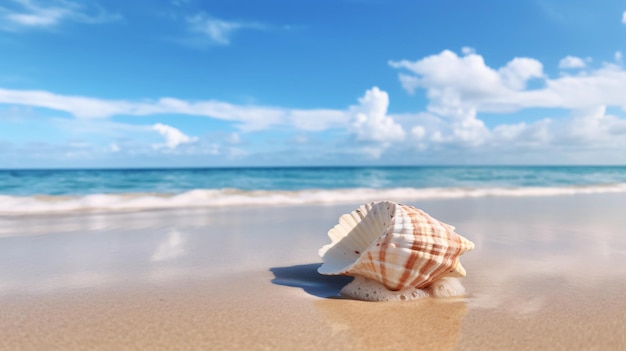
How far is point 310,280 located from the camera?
128 inches

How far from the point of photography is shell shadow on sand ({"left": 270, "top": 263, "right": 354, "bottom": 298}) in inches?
117

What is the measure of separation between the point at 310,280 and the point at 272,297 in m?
0.54

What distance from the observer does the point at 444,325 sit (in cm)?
229

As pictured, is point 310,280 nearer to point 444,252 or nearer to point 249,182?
point 444,252

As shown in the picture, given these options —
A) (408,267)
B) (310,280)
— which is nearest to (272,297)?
(310,280)

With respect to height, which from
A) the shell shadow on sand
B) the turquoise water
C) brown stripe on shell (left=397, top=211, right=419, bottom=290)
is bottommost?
the turquoise water

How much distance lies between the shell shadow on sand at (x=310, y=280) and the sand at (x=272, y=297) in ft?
0.05

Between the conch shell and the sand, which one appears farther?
the conch shell

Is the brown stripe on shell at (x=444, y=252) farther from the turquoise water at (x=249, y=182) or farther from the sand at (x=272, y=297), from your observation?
the turquoise water at (x=249, y=182)

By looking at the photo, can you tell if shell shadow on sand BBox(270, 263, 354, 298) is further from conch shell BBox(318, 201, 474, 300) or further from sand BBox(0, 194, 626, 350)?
conch shell BBox(318, 201, 474, 300)

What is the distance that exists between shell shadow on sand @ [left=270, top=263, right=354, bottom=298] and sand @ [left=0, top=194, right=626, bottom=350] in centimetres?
1

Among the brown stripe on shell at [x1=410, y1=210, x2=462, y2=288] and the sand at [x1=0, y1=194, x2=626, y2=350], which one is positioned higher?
the brown stripe on shell at [x1=410, y1=210, x2=462, y2=288]

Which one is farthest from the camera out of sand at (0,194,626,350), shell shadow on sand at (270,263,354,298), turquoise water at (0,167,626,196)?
turquoise water at (0,167,626,196)

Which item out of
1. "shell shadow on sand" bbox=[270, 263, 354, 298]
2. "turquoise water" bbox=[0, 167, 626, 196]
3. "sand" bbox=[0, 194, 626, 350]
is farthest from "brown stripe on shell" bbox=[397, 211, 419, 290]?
"turquoise water" bbox=[0, 167, 626, 196]
